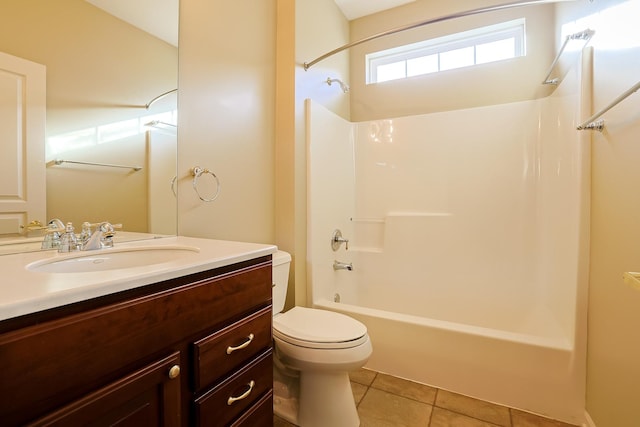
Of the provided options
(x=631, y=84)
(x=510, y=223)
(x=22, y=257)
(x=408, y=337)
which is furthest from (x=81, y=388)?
(x=510, y=223)

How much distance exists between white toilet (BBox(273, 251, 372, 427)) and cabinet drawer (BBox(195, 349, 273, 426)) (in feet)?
0.87

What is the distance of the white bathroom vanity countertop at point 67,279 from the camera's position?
0.47 meters

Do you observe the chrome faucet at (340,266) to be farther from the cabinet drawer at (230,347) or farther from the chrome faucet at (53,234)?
the chrome faucet at (53,234)

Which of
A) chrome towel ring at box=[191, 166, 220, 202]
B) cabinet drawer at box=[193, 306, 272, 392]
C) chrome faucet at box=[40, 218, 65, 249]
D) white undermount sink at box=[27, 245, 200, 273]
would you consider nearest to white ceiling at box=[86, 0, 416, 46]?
chrome towel ring at box=[191, 166, 220, 202]

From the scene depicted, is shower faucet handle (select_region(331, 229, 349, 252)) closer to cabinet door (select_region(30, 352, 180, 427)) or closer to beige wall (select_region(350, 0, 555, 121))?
beige wall (select_region(350, 0, 555, 121))

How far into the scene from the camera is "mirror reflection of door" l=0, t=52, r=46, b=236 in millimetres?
848

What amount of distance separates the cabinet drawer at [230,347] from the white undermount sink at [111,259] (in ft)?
0.97

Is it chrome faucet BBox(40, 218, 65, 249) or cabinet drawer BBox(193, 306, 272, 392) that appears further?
chrome faucet BBox(40, 218, 65, 249)

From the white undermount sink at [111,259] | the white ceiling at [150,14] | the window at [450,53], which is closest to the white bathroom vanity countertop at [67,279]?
the white undermount sink at [111,259]

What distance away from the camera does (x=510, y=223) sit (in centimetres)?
202

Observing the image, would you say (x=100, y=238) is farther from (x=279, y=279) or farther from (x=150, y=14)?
(x=150, y=14)

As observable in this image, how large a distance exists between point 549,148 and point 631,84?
0.96m

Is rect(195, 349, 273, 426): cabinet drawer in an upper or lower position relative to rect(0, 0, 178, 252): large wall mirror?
lower

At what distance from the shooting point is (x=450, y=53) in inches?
93.0
